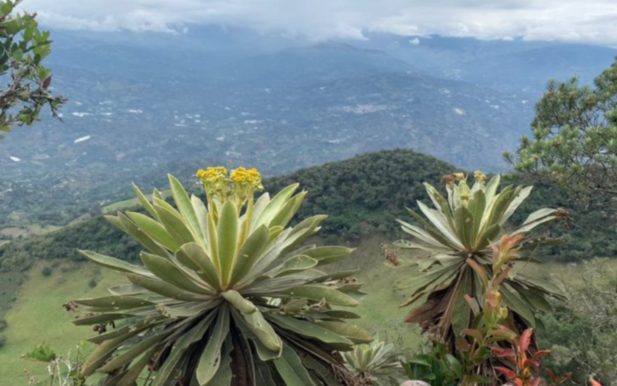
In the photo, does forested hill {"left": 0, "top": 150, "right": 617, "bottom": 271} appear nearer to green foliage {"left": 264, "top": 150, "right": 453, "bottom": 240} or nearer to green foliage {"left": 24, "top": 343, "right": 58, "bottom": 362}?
green foliage {"left": 264, "top": 150, "right": 453, "bottom": 240}

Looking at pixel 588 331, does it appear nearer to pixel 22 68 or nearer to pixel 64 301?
pixel 22 68

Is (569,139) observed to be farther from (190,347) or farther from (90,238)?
(90,238)

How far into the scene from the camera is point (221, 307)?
Answer: 13.6 feet

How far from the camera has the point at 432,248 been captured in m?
6.71

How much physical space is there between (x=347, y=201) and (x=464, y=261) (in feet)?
155

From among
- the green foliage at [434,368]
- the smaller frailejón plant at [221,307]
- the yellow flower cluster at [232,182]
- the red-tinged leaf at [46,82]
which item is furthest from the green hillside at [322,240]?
the red-tinged leaf at [46,82]

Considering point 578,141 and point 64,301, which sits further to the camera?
point 64,301

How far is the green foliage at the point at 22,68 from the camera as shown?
3636 millimetres

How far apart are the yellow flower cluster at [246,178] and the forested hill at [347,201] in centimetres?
4340

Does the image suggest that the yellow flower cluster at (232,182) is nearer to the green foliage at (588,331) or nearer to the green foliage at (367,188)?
the green foliage at (588,331)

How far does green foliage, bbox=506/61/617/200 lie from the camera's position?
28.3ft

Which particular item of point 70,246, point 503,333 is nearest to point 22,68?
point 503,333

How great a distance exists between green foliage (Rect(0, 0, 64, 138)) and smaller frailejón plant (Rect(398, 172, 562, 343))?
170 inches

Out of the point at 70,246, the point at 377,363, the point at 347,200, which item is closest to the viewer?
the point at 377,363
